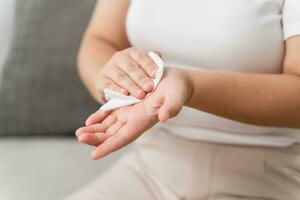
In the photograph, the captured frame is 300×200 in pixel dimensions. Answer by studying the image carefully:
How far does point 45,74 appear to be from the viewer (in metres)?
1.25

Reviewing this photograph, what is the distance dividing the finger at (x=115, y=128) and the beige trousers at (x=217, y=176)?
0.60ft

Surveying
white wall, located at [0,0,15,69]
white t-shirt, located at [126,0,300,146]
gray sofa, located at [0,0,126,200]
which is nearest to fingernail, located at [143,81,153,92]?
white t-shirt, located at [126,0,300,146]

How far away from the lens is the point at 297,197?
2.69ft

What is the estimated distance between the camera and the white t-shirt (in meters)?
0.78

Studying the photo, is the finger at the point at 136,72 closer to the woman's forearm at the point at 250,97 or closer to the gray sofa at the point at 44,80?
the woman's forearm at the point at 250,97

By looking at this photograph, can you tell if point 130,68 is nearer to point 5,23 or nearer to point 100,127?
point 100,127

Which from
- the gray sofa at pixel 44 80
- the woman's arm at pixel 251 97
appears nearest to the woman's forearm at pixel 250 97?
→ the woman's arm at pixel 251 97

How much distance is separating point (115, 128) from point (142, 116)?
5 centimetres

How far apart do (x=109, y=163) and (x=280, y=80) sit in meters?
0.56

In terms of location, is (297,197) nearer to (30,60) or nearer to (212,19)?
(212,19)

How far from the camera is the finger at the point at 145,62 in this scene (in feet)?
2.35

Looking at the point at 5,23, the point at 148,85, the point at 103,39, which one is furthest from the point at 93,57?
the point at 5,23

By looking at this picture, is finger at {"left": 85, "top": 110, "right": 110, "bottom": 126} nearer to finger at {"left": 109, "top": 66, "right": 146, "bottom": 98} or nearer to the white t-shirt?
finger at {"left": 109, "top": 66, "right": 146, "bottom": 98}

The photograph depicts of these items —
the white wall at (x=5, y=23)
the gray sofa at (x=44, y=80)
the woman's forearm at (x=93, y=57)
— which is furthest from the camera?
the white wall at (x=5, y=23)
